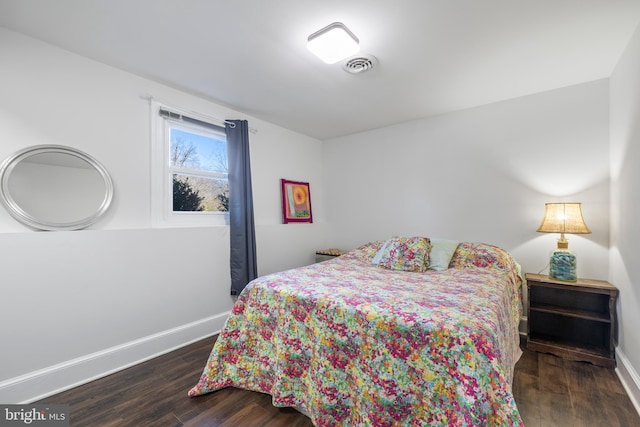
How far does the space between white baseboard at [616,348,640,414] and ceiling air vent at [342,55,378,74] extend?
8.65ft

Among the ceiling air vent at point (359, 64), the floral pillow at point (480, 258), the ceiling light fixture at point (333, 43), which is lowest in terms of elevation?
the floral pillow at point (480, 258)

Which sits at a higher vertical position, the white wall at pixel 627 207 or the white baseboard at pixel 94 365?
the white wall at pixel 627 207

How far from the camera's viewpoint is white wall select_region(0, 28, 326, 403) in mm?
1667

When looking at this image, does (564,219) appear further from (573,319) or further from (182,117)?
(182,117)

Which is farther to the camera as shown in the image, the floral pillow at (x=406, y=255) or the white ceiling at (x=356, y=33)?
the floral pillow at (x=406, y=255)

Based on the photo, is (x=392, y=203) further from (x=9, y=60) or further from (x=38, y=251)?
(x=9, y=60)

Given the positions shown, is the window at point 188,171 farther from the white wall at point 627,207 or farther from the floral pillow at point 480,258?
the white wall at point 627,207

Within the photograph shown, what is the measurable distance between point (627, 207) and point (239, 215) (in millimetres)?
3068

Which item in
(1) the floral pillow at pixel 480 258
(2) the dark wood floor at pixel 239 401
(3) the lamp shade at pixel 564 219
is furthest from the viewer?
(1) the floral pillow at pixel 480 258

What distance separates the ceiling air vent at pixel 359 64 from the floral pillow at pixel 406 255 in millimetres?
1564

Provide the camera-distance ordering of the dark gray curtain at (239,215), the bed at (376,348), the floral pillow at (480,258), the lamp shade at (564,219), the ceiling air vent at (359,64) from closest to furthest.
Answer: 1. the bed at (376,348)
2. the ceiling air vent at (359,64)
3. the lamp shade at (564,219)
4. the floral pillow at (480,258)
5. the dark gray curtain at (239,215)

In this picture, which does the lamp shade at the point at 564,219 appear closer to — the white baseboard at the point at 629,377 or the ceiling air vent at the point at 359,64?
the white baseboard at the point at 629,377

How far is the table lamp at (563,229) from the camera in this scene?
7.19 ft

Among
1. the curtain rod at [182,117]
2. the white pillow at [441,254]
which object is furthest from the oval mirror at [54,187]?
the white pillow at [441,254]
